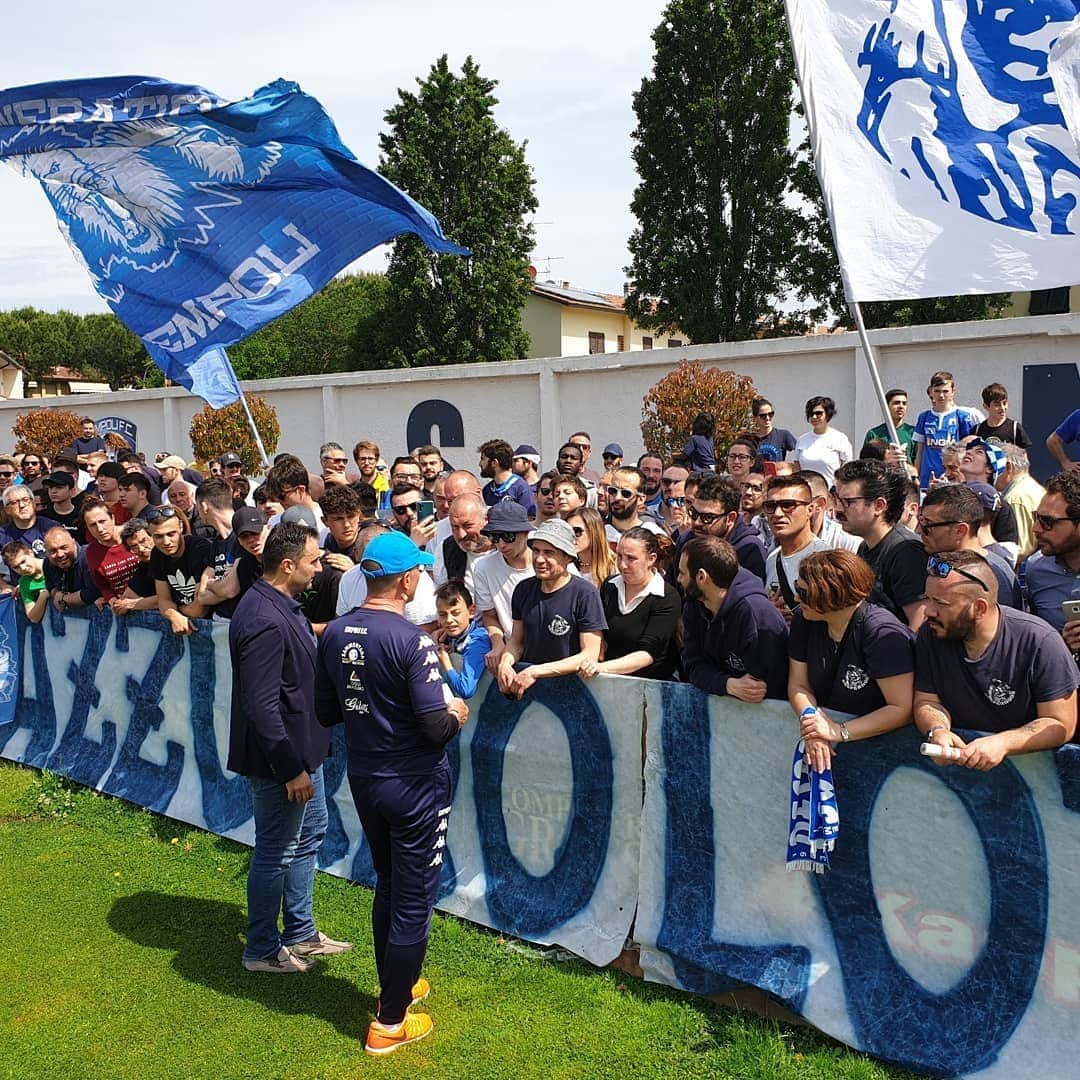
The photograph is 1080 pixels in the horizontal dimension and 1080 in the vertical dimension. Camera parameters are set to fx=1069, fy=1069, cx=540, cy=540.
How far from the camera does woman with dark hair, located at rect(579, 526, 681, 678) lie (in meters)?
5.04

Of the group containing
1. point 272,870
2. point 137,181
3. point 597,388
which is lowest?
point 272,870

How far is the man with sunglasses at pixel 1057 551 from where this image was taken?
4.34 metres

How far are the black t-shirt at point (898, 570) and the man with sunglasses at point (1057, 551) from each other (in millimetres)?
498

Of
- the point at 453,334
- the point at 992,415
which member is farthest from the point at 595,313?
the point at 992,415

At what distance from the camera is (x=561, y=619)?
489 cm

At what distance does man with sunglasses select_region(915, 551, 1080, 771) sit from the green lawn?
4.19 ft

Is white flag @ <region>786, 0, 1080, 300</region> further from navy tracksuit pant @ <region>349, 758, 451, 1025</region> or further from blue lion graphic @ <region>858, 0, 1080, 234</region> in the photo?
navy tracksuit pant @ <region>349, 758, 451, 1025</region>

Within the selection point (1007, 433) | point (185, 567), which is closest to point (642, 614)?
point (185, 567)

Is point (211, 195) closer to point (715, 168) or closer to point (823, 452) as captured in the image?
point (823, 452)

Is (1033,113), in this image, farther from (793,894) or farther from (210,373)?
(210,373)

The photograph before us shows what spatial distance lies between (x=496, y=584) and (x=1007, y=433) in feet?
16.5

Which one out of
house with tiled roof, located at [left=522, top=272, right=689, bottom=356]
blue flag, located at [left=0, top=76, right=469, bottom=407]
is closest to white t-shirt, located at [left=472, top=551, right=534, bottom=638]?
blue flag, located at [left=0, top=76, right=469, bottom=407]

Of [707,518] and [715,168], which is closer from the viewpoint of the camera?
[707,518]

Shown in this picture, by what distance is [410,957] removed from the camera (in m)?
4.07
